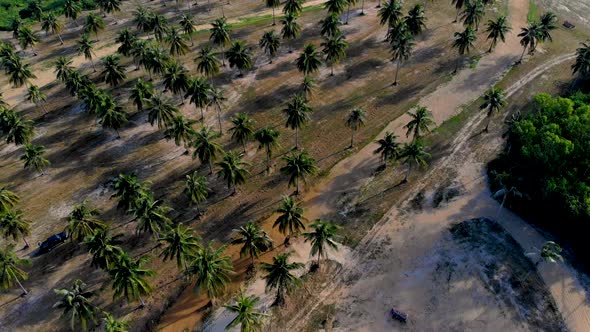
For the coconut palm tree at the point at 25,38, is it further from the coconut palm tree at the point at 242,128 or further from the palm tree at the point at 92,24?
the coconut palm tree at the point at 242,128

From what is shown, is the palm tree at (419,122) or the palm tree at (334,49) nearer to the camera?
the palm tree at (419,122)

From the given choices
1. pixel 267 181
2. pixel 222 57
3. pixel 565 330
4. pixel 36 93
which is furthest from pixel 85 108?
pixel 565 330

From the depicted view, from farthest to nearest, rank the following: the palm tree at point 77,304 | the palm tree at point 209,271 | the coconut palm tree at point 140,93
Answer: the coconut palm tree at point 140,93, the palm tree at point 209,271, the palm tree at point 77,304

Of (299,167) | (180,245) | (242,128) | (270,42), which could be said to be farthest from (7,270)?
(270,42)

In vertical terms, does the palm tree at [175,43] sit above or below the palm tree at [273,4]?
below

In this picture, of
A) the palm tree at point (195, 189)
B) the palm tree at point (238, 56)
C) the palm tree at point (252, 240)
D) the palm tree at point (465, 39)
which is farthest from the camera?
the palm tree at point (465, 39)

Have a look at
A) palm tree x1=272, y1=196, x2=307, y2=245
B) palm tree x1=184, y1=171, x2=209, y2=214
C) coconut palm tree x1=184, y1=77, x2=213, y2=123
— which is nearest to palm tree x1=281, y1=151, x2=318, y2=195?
palm tree x1=272, y1=196, x2=307, y2=245

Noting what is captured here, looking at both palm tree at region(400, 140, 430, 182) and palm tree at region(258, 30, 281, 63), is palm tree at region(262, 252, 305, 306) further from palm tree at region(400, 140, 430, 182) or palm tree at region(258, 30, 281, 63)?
palm tree at region(258, 30, 281, 63)

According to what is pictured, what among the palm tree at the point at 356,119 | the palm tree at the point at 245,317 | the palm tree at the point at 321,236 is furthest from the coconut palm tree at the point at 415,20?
the palm tree at the point at 245,317

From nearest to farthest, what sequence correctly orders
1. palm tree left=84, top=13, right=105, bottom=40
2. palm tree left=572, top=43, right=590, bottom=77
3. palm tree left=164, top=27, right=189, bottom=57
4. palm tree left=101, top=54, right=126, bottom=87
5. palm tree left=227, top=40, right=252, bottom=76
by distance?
palm tree left=572, top=43, right=590, bottom=77, palm tree left=101, top=54, right=126, bottom=87, palm tree left=227, top=40, right=252, bottom=76, palm tree left=164, top=27, right=189, bottom=57, palm tree left=84, top=13, right=105, bottom=40
